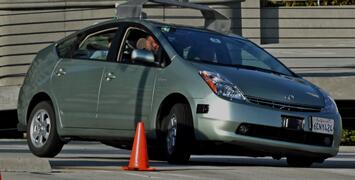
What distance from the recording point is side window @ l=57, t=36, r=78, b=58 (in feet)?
41.7

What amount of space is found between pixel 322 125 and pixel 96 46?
2715 millimetres

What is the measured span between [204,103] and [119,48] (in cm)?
157

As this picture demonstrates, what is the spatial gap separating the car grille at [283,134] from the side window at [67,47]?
103 inches

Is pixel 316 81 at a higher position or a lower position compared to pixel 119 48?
A: lower

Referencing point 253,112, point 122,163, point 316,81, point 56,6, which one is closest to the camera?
point 253,112

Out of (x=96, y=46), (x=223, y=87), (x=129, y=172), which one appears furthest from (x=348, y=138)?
(x=129, y=172)

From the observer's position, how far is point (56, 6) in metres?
36.0

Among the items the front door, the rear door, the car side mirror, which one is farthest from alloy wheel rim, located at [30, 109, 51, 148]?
the car side mirror

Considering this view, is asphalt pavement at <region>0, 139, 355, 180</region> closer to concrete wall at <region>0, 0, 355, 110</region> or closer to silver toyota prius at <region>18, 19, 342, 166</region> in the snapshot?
silver toyota prius at <region>18, 19, 342, 166</region>

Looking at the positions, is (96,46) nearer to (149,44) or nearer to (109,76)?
(109,76)

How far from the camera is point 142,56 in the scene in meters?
11.4

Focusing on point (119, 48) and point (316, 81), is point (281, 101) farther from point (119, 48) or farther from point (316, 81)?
point (316, 81)

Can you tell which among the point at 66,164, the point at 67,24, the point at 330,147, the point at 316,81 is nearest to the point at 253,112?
the point at 330,147

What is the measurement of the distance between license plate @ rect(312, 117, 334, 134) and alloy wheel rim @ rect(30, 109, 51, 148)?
2.97 metres
